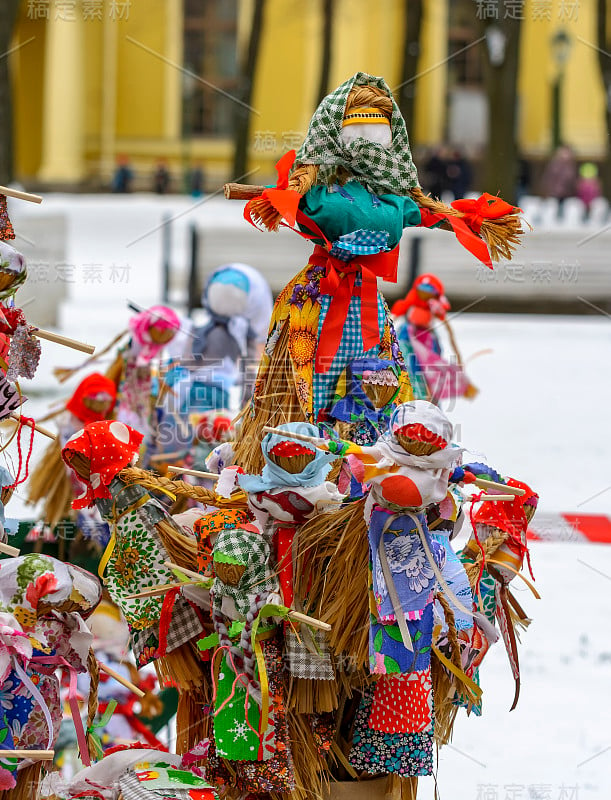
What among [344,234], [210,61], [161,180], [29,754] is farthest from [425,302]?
[210,61]

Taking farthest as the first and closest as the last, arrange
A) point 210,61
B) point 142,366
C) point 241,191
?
point 210,61, point 142,366, point 241,191

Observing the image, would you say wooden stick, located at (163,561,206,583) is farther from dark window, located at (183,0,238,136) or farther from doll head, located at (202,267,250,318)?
dark window, located at (183,0,238,136)

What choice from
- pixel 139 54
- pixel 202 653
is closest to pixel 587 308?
pixel 202 653

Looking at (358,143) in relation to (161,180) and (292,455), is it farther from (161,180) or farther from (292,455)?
(161,180)

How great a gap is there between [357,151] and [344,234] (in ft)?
0.63

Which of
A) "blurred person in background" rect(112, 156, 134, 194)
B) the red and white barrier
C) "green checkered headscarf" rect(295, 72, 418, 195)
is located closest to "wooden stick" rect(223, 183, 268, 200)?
"green checkered headscarf" rect(295, 72, 418, 195)

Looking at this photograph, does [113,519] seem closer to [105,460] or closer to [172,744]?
[105,460]

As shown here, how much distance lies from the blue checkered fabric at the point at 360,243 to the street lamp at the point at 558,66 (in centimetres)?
1682

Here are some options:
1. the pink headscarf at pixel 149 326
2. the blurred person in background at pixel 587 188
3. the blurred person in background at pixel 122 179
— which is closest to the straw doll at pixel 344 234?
the pink headscarf at pixel 149 326

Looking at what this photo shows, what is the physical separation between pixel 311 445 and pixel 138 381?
235cm

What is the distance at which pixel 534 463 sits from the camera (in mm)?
7680

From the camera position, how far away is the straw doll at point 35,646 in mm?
2660

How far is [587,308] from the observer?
1310cm

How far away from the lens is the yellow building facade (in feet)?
70.6
